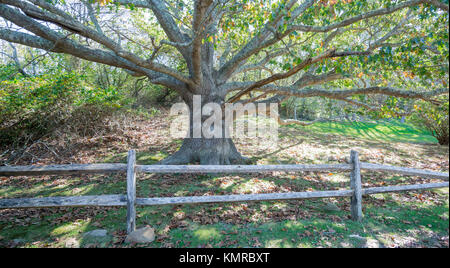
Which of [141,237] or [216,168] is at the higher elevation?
[216,168]

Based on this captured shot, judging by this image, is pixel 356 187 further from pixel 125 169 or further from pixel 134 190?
pixel 125 169

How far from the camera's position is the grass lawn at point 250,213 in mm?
3811

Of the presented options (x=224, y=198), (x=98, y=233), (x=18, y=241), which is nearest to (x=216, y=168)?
(x=224, y=198)

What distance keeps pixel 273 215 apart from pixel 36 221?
458 cm

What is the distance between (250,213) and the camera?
4984 mm

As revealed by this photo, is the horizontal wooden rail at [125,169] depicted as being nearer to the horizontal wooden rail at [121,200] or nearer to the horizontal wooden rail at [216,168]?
the horizontal wooden rail at [216,168]

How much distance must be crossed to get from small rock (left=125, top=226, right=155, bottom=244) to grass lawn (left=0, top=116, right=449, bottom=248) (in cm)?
13

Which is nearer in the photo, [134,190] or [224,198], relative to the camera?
[134,190]

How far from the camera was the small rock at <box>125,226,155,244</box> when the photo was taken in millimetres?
3840

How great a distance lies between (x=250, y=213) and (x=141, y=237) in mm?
2176

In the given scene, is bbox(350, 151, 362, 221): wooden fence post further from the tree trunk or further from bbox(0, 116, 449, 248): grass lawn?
the tree trunk

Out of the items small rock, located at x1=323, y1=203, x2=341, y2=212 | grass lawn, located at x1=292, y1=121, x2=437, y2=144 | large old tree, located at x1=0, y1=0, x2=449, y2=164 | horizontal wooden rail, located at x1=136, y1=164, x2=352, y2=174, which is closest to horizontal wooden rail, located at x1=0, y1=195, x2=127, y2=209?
horizontal wooden rail, located at x1=136, y1=164, x2=352, y2=174

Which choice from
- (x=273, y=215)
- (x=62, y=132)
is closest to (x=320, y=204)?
(x=273, y=215)
